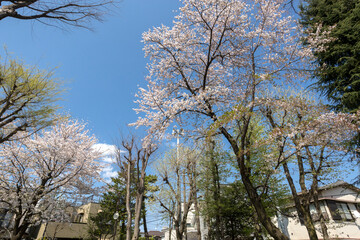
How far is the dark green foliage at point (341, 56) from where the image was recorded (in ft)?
24.6

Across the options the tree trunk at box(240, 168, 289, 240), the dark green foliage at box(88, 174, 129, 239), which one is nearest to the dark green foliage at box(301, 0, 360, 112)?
the tree trunk at box(240, 168, 289, 240)

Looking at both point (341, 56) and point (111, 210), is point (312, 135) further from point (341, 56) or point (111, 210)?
point (111, 210)

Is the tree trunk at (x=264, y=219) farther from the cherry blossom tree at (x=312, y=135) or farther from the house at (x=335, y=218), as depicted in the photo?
the house at (x=335, y=218)

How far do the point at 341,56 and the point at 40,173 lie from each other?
52.8 ft

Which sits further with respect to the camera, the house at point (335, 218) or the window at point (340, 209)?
the window at point (340, 209)

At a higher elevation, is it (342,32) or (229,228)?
(342,32)

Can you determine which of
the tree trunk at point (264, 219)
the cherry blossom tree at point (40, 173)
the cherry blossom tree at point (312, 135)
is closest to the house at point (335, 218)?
the cherry blossom tree at point (312, 135)

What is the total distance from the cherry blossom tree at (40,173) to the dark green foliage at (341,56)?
40.5ft

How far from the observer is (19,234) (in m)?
8.65

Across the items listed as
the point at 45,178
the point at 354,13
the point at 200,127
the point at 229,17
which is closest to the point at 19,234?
the point at 45,178

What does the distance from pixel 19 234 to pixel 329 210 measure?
2054 centimetres

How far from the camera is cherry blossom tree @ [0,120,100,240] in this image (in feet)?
31.5

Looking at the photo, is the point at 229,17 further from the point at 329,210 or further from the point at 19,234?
the point at 329,210

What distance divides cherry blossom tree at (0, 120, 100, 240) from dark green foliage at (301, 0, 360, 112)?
40.5ft
